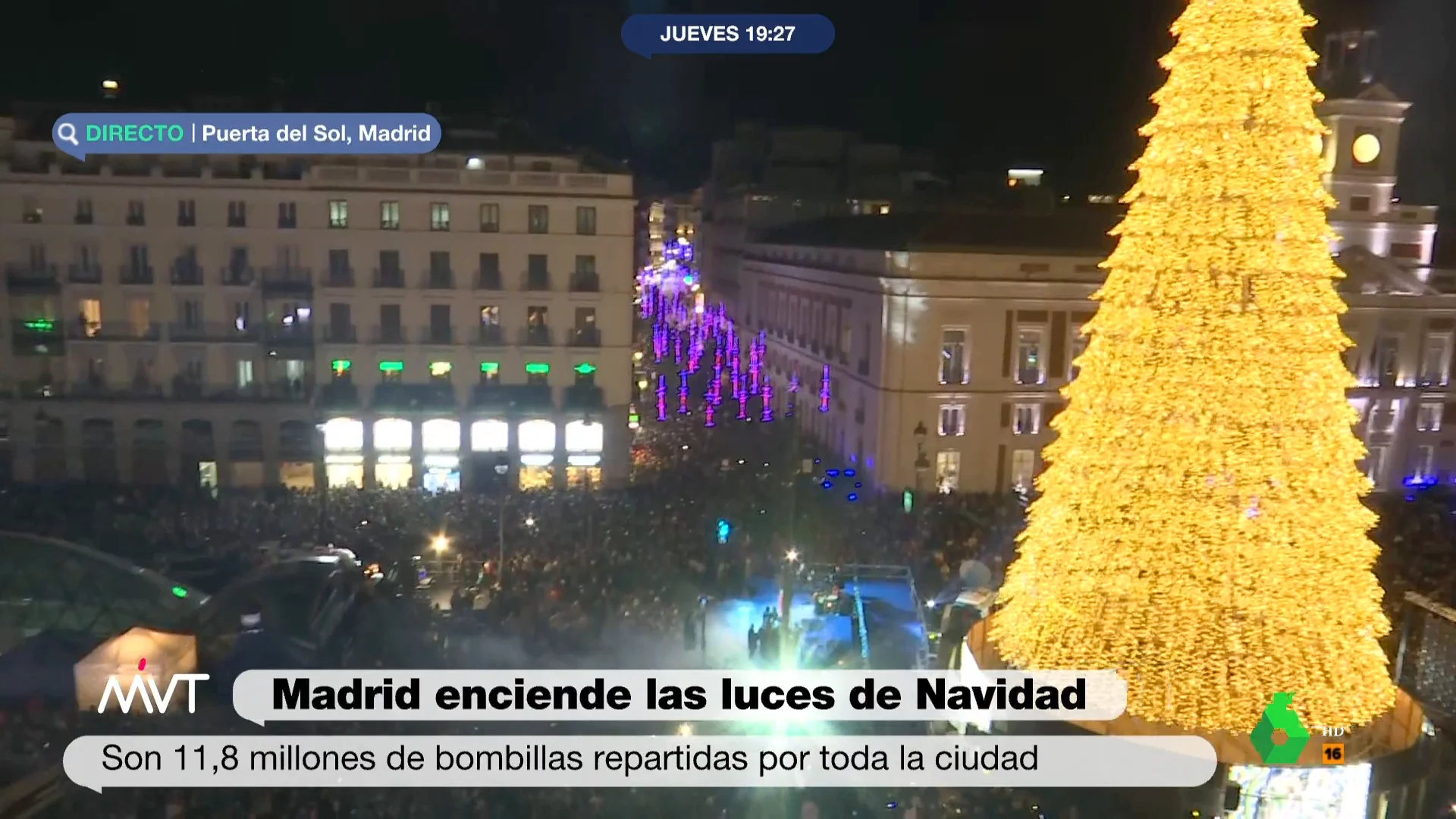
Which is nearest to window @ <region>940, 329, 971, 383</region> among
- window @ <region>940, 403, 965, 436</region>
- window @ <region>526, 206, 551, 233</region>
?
window @ <region>940, 403, 965, 436</region>

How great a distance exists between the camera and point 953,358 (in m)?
29.1

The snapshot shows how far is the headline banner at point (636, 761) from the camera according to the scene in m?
8.72

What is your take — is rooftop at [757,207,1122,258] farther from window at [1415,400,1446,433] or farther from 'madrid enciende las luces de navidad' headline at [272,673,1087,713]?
'madrid enciende las luces de navidad' headline at [272,673,1087,713]

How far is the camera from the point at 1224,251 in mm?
9664

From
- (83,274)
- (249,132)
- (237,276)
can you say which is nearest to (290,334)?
(237,276)

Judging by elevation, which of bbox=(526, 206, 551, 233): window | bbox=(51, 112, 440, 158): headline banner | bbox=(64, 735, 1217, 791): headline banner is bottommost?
bbox=(64, 735, 1217, 791): headline banner

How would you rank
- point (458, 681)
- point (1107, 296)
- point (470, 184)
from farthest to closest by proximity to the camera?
1. point (470, 184)
2. point (1107, 296)
3. point (458, 681)

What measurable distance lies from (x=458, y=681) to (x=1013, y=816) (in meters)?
5.57

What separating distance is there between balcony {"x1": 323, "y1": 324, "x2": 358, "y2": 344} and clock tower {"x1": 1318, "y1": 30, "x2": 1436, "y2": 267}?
2851 cm

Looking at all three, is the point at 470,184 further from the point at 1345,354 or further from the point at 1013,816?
the point at 1345,354

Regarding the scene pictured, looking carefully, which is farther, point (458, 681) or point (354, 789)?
point (354, 789)

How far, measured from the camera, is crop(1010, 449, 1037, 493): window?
29.7 metres

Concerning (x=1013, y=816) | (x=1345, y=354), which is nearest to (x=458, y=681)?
(x=1013, y=816)

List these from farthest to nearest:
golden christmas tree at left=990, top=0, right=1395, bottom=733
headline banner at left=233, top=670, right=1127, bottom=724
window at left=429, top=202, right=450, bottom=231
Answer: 1. window at left=429, top=202, right=450, bottom=231
2. golden christmas tree at left=990, top=0, right=1395, bottom=733
3. headline banner at left=233, top=670, right=1127, bottom=724
